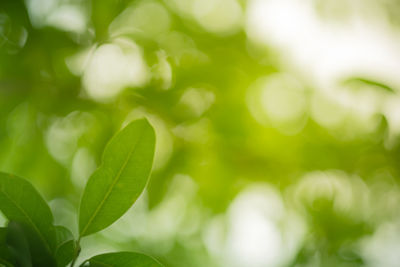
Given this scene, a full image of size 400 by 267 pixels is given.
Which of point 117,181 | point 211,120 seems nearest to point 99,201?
point 117,181

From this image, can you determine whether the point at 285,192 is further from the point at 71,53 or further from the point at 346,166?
the point at 71,53

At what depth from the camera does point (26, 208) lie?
0.55m

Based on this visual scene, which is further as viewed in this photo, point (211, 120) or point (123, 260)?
point (211, 120)

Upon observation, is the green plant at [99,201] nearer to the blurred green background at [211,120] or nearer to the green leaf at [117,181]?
the green leaf at [117,181]

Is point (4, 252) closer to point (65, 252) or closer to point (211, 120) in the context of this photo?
point (65, 252)

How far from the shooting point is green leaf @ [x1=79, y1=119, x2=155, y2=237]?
55 cm

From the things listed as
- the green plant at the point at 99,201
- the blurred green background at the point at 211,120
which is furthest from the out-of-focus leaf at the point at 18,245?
the blurred green background at the point at 211,120

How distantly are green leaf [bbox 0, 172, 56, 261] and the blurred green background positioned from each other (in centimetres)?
68

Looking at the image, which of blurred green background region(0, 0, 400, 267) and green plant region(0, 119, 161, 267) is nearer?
green plant region(0, 119, 161, 267)

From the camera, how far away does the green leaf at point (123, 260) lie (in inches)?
20.9

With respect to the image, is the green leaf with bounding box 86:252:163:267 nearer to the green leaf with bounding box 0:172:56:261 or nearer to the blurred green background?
the green leaf with bounding box 0:172:56:261

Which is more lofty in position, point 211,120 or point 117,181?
point 117,181

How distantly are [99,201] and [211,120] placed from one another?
78cm

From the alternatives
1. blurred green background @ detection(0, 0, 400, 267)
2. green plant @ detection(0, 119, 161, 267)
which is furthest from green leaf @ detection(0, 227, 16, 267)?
blurred green background @ detection(0, 0, 400, 267)
